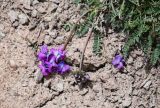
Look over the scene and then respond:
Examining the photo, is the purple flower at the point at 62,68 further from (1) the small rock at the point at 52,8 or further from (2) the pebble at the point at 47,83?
(1) the small rock at the point at 52,8

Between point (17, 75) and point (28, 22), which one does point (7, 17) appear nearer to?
point (28, 22)

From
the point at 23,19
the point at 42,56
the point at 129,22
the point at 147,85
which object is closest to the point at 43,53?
the point at 42,56

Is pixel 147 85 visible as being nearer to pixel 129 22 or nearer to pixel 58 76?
pixel 129 22

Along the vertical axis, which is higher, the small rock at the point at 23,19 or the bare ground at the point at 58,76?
the small rock at the point at 23,19

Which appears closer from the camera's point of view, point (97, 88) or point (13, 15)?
point (97, 88)

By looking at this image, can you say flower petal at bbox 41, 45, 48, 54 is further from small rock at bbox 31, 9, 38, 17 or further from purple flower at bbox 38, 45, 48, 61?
small rock at bbox 31, 9, 38, 17

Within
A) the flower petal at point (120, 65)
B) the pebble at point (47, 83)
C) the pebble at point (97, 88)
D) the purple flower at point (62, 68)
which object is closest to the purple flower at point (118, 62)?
the flower petal at point (120, 65)
